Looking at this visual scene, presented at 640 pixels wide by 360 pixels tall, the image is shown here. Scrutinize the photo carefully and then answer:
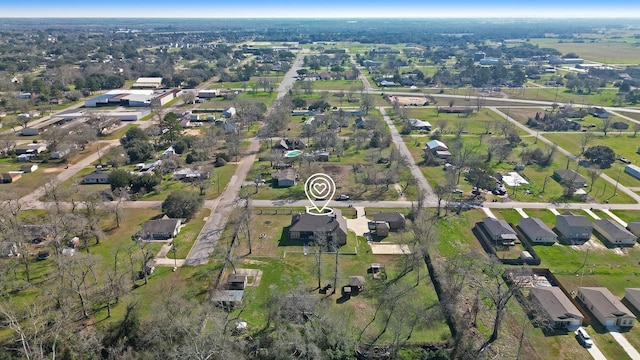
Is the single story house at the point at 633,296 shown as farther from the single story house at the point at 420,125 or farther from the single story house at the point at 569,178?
the single story house at the point at 420,125

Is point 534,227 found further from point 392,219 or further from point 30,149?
point 30,149

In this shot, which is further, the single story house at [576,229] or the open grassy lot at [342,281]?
the single story house at [576,229]

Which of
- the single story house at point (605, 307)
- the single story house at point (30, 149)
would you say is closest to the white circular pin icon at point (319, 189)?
the single story house at point (605, 307)

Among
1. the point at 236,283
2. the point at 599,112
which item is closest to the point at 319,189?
the point at 236,283

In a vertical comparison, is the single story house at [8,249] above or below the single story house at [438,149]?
below

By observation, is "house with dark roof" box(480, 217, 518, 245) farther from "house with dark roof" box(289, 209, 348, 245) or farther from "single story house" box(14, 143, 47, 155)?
"single story house" box(14, 143, 47, 155)

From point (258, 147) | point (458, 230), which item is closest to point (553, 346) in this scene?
point (458, 230)

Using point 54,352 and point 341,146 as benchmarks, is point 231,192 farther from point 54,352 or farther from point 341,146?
point 54,352
